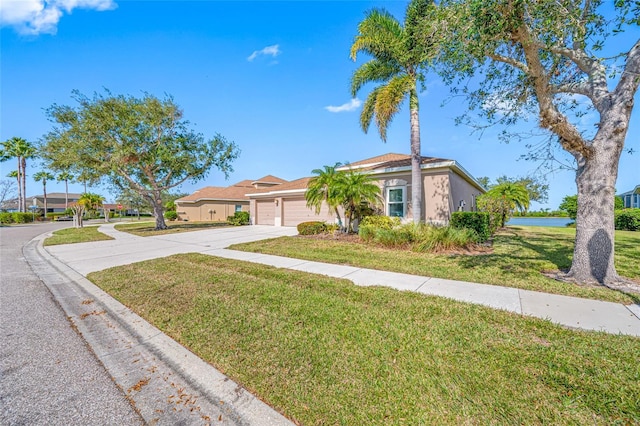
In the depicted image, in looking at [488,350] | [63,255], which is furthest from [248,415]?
[63,255]

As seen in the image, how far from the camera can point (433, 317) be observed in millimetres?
3512

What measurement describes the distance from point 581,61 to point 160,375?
28.1 feet

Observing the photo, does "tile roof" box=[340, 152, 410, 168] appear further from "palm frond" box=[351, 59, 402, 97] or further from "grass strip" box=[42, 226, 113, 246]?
"grass strip" box=[42, 226, 113, 246]

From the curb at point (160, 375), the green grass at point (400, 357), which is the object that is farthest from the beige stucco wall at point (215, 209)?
the green grass at point (400, 357)

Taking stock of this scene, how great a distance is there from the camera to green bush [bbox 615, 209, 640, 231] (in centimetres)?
1616

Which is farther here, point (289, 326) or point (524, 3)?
point (524, 3)

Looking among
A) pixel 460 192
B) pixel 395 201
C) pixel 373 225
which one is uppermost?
pixel 460 192

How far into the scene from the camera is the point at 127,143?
17141mm

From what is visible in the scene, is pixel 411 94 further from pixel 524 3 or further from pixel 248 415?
pixel 248 415

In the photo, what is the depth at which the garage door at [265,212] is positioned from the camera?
20.1m

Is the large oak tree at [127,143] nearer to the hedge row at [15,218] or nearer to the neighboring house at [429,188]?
the neighboring house at [429,188]

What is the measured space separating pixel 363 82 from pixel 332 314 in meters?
10.7

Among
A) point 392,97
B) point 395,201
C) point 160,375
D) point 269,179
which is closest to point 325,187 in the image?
point 395,201

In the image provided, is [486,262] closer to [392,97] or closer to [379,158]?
[392,97]
